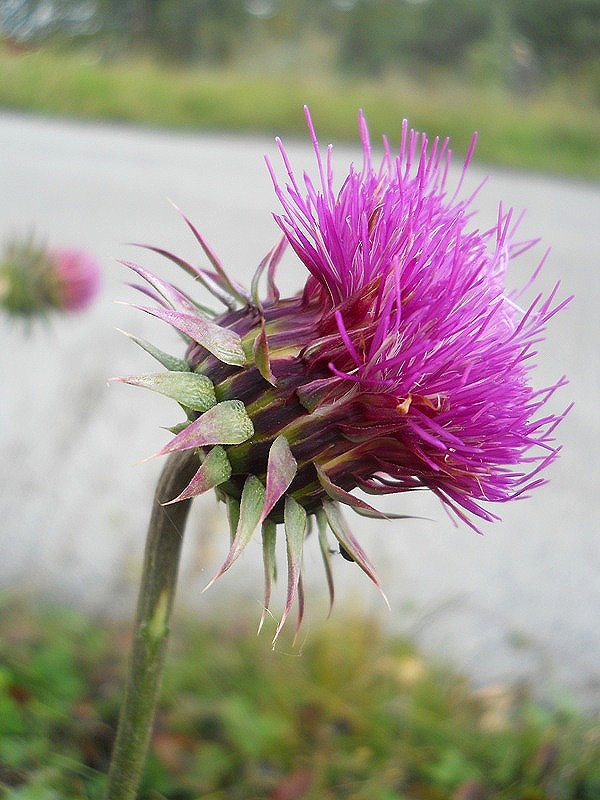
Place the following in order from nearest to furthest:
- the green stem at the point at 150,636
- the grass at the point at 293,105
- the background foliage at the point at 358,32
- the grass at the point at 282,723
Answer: the green stem at the point at 150,636, the grass at the point at 282,723, the grass at the point at 293,105, the background foliage at the point at 358,32

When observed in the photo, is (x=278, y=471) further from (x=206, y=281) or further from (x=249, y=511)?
(x=206, y=281)

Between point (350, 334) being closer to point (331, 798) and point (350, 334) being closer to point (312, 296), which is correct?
point (312, 296)

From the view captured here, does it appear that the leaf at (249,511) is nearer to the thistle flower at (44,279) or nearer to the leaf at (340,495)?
the leaf at (340,495)

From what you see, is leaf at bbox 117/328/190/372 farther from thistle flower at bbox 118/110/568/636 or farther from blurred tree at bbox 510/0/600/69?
blurred tree at bbox 510/0/600/69

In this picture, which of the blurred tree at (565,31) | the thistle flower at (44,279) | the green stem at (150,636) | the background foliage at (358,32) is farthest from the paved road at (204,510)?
the blurred tree at (565,31)

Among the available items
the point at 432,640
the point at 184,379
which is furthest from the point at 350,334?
the point at 432,640

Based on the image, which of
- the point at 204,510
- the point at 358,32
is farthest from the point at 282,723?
the point at 358,32
